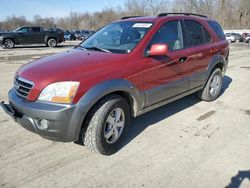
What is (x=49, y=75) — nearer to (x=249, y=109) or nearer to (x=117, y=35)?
(x=117, y=35)

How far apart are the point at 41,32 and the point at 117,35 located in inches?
791

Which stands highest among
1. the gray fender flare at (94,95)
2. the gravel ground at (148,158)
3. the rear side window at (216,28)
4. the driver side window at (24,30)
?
the driver side window at (24,30)

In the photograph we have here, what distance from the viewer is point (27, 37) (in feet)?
72.7

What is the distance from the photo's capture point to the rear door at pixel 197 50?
4867 millimetres

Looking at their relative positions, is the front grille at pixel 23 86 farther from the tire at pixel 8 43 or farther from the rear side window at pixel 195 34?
the tire at pixel 8 43

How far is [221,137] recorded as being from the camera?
4.19m

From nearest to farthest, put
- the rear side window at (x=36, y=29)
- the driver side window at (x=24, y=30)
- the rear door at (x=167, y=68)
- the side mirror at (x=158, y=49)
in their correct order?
the side mirror at (x=158, y=49), the rear door at (x=167, y=68), the driver side window at (x=24, y=30), the rear side window at (x=36, y=29)

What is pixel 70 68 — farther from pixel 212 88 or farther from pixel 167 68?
pixel 212 88

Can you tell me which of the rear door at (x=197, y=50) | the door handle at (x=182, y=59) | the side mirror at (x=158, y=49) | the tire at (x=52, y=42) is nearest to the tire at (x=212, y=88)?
the rear door at (x=197, y=50)

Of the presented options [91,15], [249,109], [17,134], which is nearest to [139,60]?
[17,134]

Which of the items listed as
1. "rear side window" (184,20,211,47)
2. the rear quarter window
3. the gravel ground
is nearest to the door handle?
"rear side window" (184,20,211,47)

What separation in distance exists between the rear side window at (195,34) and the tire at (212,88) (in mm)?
856

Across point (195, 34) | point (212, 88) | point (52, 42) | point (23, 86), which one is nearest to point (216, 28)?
point (195, 34)

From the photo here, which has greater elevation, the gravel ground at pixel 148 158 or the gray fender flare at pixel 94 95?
the gray fender flare at pixel 94 95
